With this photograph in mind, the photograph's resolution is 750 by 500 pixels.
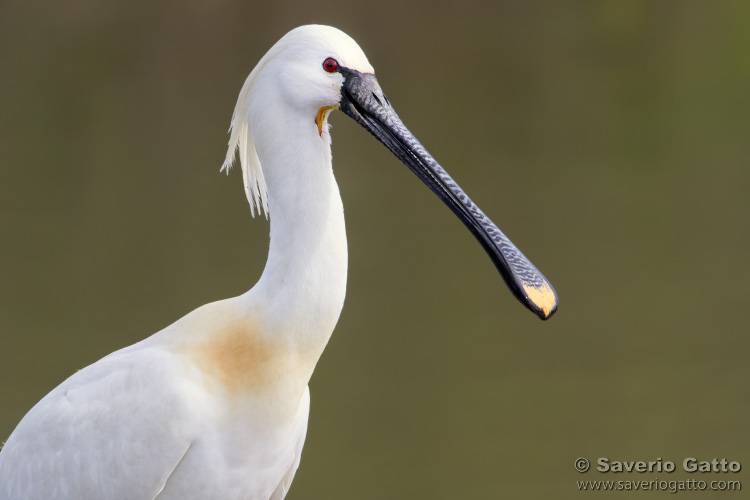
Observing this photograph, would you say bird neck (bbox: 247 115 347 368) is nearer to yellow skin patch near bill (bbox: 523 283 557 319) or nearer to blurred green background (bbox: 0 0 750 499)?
yellow skin patch near bill (bbox: 523 283 557 319)

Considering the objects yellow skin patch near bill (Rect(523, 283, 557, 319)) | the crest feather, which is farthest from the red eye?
yellow skin patch near bill (Rect(523, 283, 557, 319))

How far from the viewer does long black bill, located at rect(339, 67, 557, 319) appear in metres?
2.71

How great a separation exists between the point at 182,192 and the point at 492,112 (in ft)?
13.0

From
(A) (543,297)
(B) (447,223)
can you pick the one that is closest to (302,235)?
(A) (543,297)

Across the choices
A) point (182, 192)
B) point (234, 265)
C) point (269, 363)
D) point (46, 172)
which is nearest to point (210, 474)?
point (269, 363)

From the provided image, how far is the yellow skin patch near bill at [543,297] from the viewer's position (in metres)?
2.79

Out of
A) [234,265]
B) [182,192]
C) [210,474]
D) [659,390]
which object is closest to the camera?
[210,474]

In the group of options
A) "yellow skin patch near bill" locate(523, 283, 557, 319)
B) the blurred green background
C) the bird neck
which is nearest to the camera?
the bird neck

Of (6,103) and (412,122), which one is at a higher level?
(6,103)

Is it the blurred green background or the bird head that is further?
the blurred green background

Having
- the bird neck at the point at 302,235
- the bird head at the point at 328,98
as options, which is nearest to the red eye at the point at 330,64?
the bird head at the point at 328,98

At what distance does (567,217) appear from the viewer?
8.17 m

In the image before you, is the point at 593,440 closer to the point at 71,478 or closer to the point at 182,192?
the point at 71,478

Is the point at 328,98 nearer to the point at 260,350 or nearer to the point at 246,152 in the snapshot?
the point at 246,152
